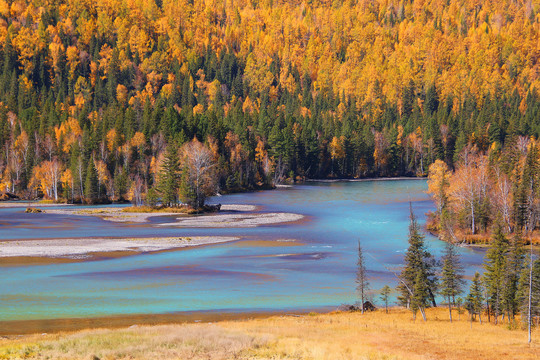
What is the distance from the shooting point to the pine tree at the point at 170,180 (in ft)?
377

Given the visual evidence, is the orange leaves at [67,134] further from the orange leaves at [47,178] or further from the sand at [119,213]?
the sand at [119,213]

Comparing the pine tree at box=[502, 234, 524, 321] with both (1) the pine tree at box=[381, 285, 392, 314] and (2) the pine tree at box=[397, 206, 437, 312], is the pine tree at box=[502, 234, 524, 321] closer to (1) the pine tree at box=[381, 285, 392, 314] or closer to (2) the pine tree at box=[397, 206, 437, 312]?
(2) the pine tree at box=[397, 206, 437, 312]

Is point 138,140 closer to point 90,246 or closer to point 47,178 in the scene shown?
point 47,178

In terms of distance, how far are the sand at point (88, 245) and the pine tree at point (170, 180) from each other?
36222mm

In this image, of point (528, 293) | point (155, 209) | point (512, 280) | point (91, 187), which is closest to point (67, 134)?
point (91, 187)

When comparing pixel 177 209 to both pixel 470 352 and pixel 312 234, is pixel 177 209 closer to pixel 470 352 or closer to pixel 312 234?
pixel 312 234

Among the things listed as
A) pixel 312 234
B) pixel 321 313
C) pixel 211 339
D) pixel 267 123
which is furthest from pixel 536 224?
pixel 267 123

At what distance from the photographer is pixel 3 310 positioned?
146ft

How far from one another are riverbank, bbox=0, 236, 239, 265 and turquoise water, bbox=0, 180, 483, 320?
3.05 meters

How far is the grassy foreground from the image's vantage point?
3091 cm

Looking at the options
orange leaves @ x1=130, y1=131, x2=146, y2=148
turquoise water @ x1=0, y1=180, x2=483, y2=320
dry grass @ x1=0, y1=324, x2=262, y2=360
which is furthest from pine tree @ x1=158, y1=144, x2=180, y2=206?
dry grass @ x1=0, y1=324, x2=262, y2=360

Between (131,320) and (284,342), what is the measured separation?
14.1 metres

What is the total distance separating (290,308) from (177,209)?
225ft

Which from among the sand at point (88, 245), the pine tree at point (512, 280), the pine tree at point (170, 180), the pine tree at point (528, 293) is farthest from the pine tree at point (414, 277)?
the pine tree at point (170, 180)
